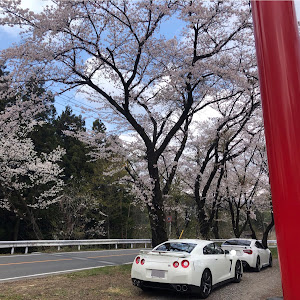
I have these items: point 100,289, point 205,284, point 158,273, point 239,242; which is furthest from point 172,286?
point 239,242

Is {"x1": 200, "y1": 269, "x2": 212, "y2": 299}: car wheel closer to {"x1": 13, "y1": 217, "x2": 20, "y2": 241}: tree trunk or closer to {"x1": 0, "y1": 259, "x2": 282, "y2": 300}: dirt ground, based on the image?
{"x1": 0, "y1": 259, "x2": 282, "y2": 300}: dirt ground

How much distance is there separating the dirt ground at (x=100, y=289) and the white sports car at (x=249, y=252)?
6.40ft

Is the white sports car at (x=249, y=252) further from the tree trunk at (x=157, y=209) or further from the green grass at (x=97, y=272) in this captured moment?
the green grass at (x=97, y=272)

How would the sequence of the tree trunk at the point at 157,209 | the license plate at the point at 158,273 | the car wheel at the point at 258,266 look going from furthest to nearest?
1. the car wheel at the point at 258,266
2. the tree trunk at the point at 157,209
3. the license plate at the point at 158,273

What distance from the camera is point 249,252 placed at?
11.1m

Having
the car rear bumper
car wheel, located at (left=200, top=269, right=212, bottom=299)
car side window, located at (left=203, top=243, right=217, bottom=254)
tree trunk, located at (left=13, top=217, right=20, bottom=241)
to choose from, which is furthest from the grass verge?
tree trunk, located at (left=13, top=217, right=20, bottom=241)

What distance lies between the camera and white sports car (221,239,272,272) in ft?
35.8

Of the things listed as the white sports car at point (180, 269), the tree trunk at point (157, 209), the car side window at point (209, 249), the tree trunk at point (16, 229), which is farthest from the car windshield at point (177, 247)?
the tree trunk at point (16, 229)

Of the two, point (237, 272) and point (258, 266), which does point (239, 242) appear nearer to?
point (258, 266)

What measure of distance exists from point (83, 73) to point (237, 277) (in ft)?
27.2

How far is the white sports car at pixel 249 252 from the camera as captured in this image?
10.9m

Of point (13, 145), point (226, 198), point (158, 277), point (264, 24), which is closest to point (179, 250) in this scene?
point (158, 277)

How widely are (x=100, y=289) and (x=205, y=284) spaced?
8.10ft

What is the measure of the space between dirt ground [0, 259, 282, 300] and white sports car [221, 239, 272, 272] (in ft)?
6.40
